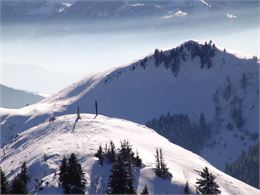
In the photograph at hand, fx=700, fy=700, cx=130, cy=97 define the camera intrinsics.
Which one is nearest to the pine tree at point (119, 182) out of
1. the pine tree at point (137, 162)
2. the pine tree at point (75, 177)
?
the pine tree at point (75, 177)

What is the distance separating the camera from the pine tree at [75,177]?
417 feet

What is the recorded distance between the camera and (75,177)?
129250 millimetres

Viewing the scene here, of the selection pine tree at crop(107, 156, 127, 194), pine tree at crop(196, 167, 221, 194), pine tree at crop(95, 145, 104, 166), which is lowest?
pine tree at crop(196, 167, 221, 194)

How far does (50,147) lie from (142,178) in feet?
133

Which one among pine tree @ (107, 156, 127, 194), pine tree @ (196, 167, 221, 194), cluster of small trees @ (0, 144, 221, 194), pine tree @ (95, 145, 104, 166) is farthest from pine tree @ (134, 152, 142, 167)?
pine tree @ (107, 156, 127, 194)

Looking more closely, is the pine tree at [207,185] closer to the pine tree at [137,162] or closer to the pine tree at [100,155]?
the pine tree at [137,162]

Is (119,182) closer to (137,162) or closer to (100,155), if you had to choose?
(137,162)

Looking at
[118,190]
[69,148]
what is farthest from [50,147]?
[118,190]

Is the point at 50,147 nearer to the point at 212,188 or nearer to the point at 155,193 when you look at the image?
the point at 155,193

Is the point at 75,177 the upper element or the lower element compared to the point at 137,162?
lower

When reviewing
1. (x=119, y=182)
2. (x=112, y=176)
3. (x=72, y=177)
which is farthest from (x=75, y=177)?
(x=119, y=182)

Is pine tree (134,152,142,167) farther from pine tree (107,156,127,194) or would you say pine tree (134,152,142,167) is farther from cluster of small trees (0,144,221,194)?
pine tree (107,156,127,194)

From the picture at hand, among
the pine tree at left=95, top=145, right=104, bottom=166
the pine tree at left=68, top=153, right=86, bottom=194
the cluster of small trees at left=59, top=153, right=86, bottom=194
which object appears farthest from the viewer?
the pine tree at left=95, top=145, right=104, bottom=166

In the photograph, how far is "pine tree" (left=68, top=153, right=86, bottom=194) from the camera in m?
127
